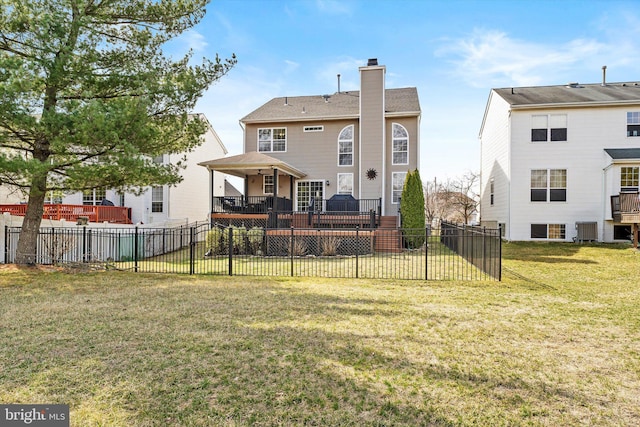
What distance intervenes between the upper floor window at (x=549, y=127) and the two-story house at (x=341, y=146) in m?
5.47

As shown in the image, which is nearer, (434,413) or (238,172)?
(434,413)

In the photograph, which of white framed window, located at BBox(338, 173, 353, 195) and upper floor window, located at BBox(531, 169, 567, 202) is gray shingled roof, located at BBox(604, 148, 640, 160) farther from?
white framed window, located at BBox(338, 173, 353, 195)

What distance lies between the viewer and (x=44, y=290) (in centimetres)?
805

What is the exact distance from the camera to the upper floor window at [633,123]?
17297 mm

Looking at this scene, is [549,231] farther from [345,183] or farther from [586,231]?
[345,183]

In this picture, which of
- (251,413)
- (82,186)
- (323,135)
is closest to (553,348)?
(251,413)

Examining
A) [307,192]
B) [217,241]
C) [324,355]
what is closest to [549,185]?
[307,192]

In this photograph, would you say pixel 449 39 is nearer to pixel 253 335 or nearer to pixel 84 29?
pixel 84 29

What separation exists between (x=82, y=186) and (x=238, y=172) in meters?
9.83

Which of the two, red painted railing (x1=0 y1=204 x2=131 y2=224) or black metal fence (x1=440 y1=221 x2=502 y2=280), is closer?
black metal fence (x1=440 y1=221 x2=502 y2=280)

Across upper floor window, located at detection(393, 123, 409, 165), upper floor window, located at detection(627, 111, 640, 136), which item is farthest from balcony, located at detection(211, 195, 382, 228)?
upper floor window, located at detection(627, 111, 640, 136)

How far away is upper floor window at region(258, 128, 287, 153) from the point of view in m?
20.5

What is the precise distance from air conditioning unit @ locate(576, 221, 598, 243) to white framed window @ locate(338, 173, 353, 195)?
10.8 meters
